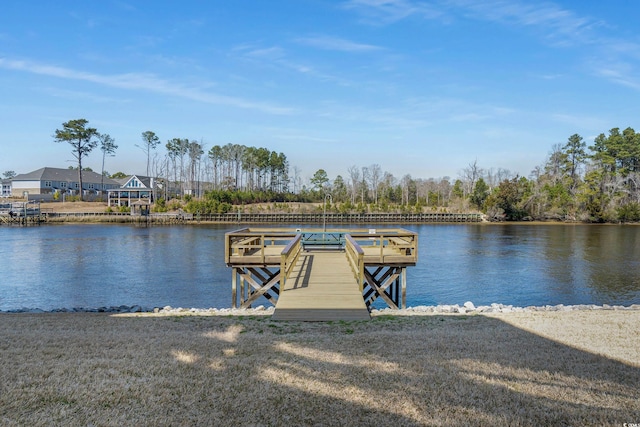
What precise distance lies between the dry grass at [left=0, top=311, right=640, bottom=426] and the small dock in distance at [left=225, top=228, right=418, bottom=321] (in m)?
0.78

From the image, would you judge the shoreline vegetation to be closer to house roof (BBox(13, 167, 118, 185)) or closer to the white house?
the white house

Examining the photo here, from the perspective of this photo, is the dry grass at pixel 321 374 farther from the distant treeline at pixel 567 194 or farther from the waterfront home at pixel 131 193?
the waterfront home at pixel 131 193

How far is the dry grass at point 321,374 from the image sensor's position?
4.39 m

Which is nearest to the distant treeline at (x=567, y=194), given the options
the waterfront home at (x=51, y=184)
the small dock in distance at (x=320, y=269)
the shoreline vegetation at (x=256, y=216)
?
the shoreline vegetation at (x=256, y=216)

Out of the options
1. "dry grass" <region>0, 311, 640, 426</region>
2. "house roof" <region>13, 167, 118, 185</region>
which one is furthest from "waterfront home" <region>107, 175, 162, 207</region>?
"dry grass" <region>0, 311, 640, 426</region>

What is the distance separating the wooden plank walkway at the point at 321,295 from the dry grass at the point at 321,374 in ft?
1.49

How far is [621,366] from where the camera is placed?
593 centimetres

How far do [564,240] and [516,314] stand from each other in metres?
33.4

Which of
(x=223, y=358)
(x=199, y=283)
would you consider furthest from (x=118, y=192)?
(x=223, y=358)

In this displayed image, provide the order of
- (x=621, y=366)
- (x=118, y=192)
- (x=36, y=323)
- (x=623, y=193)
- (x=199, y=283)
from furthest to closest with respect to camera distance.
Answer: (x=118, y=192), (x=623, y=193), (x=199, y=283), (x=36, y=323), (x=621, y=366)

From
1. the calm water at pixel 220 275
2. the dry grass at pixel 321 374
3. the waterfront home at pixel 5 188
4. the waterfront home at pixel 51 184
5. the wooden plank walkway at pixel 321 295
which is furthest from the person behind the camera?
the waterfront home at pixel 5 188

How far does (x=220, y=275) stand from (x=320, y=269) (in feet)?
31.6

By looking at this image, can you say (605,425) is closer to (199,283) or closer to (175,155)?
(199,283)

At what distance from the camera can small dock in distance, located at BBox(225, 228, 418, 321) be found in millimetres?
8984
